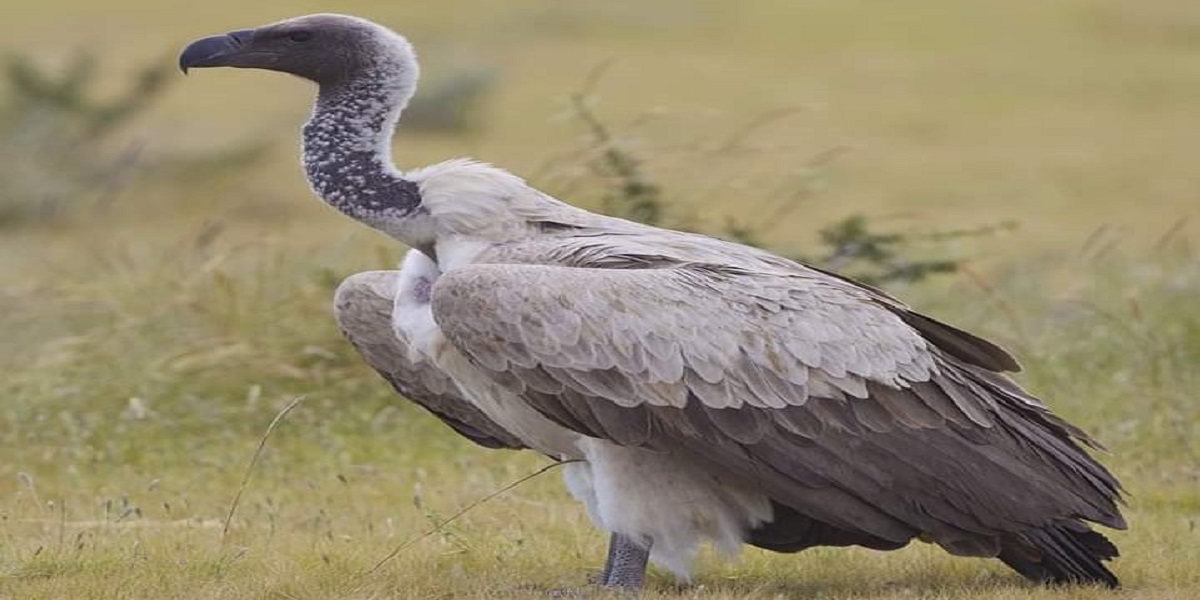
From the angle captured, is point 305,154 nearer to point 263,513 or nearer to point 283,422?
point 263,513

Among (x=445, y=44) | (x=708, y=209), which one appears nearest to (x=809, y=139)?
(x=445, y=44)

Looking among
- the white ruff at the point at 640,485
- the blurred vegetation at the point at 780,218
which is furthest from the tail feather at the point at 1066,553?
the blurred vegetation at the point at 780,218

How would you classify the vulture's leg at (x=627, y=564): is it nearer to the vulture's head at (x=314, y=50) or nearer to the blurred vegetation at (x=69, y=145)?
the vulture's head at (x=314, y=50)

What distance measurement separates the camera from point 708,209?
11.4 m

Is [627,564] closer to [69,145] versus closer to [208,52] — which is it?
[208,52]

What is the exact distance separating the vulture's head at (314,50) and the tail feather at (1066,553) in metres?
2.62

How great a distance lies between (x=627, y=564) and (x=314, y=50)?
2.06 metres

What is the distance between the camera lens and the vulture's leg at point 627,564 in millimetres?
7012

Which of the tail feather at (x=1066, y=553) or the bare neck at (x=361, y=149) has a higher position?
the bare neck at (x=361, y=149)

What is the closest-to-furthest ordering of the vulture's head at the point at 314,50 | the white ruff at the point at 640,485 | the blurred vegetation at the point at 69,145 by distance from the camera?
the white ruff at the point at 640,485 < the vulture's head at the point at 314,50 < the blurred vegetation at the point at 69,145

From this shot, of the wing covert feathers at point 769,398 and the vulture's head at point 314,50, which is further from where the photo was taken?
the vulture's head at point 314,50

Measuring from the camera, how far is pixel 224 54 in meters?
7.49

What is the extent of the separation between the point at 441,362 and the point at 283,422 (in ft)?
11.3

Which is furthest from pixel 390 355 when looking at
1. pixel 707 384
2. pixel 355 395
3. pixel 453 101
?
pixel 453 101
